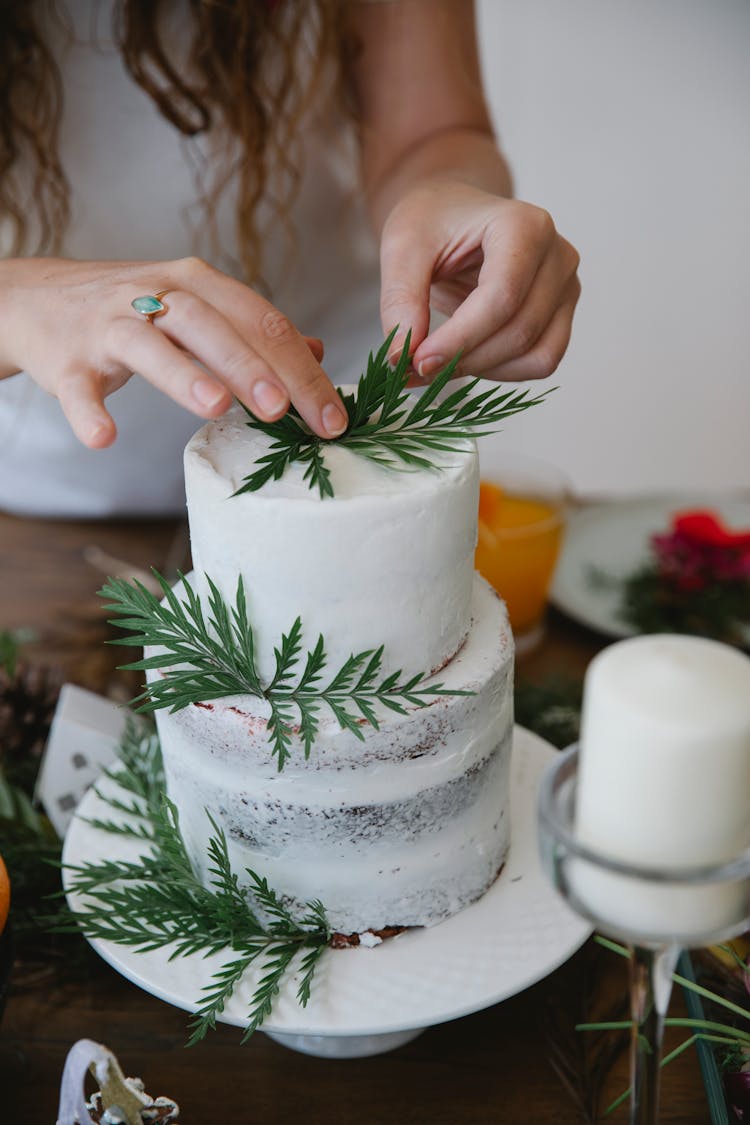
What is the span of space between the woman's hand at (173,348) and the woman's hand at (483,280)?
0.12m

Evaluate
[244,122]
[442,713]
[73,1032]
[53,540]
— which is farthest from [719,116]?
[73,1032]


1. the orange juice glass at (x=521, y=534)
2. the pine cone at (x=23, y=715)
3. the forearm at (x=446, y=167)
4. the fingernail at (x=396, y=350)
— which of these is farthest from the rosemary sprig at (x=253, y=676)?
the forearm at (x=446, y=167)

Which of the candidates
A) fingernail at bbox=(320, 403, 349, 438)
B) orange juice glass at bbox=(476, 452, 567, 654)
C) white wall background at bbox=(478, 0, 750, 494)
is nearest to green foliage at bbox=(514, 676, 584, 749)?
orange juice glass at bbox=(476, 452, 567, 654)

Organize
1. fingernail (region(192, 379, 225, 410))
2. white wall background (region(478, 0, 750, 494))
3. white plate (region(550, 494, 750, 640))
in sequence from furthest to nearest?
white wall background (region(478, 0, 750, 494))
white plate (region(550, 494, 750, 640))
fingernail (region(192, 379, 225, 410))

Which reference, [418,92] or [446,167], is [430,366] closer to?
[446,167]

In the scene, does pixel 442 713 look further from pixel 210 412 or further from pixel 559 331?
pixel 559 331

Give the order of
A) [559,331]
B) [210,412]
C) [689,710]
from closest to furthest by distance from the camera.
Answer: [689,710]
[210,412]
[559,331]

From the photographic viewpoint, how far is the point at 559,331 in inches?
35.1

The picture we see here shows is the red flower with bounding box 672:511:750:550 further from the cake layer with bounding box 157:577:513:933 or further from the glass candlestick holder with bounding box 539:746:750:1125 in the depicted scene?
the glass candlestick holder with bounding box 539:746:750:1125

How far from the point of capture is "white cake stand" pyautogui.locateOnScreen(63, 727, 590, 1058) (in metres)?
0.72

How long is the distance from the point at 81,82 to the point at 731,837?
1.19m

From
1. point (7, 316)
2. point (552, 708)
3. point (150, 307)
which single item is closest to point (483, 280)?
point (150, 307)

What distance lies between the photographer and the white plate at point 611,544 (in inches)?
51.7

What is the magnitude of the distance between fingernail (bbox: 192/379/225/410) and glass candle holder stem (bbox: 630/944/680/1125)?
385mm
